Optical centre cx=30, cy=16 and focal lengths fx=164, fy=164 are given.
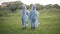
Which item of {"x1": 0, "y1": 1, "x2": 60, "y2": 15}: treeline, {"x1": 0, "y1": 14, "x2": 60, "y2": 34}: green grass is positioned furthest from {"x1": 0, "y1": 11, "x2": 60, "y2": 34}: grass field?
{"x1": 0, "y1": 1, "x2": 60, "y2": 15}: treeline

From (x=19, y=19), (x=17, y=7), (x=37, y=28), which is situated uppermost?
(x=17, y=7)

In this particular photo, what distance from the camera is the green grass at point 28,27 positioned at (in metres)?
2.76

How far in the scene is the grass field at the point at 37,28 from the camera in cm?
276

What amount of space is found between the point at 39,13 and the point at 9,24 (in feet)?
1.85

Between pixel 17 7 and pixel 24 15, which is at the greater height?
pixel 17 7

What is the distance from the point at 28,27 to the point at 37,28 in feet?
0.52

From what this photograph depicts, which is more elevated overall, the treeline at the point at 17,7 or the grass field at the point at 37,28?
the treeline at the point at 17,7

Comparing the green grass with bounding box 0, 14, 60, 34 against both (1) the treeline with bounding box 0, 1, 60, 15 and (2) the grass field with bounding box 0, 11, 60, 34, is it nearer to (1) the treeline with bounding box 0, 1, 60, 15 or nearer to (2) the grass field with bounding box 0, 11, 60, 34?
(2) the grass field with bounding box 0, 11, 60, 34

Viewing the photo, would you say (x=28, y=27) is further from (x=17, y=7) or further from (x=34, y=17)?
(x=17, y=7)

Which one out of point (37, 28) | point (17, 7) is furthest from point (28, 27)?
point (17, 7)

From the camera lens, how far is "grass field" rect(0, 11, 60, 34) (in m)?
2.76

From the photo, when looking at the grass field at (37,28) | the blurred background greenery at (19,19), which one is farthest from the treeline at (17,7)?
the grass field at (37,28)

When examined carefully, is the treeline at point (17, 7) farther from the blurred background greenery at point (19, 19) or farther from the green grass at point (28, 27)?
the green grass at point (28, 27)

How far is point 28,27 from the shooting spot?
9.27 feet
